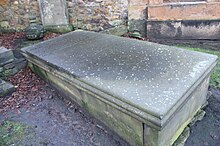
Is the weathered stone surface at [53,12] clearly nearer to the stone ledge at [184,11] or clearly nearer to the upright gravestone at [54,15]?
the upright gravestone at [54,15]

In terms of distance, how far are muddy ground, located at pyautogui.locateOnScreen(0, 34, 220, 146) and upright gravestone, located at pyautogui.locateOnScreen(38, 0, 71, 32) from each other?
252 centimetres

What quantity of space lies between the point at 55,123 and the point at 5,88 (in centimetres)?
117

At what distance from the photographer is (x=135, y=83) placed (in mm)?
1957

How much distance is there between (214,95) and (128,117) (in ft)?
5.41

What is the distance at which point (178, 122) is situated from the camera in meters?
2.04

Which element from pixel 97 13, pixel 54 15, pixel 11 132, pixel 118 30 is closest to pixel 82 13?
pixel 97 13

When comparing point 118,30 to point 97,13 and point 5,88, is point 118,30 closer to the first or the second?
point 97,13

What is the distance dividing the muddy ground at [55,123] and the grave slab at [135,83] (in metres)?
0.15

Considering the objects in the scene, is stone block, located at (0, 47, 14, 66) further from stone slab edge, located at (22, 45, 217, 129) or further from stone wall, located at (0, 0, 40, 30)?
stone wall, located at (0, 0, 40, 30)

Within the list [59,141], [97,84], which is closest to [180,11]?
[97,84]

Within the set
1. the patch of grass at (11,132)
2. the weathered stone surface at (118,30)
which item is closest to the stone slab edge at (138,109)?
the patch of grass at (11,132)

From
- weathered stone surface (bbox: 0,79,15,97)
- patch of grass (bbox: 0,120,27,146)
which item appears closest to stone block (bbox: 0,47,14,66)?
weathered stone surface (bbox: 0,79,15,97)

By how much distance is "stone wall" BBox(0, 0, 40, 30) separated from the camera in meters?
5.29

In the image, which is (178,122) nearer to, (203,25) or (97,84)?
(97,84)
